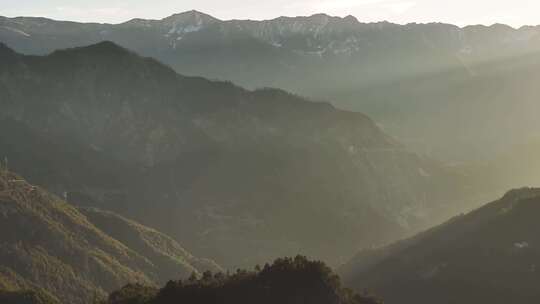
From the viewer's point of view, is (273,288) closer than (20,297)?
Yes

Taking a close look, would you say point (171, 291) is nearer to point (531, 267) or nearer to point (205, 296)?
point (205, 296)

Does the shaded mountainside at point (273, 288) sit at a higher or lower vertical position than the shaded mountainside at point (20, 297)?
higher

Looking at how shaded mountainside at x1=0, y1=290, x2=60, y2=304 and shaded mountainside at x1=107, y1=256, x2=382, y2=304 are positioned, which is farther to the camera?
shaded mountainside at x1=0, y1=290, x2=60, y2=304

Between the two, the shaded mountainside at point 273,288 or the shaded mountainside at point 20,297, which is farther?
the shaded mountainside at point 20,297

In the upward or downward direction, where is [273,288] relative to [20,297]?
upward

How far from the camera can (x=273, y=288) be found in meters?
118

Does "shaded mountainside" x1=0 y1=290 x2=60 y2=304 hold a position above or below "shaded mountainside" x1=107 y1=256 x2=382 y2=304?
below

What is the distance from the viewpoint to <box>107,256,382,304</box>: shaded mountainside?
118 m

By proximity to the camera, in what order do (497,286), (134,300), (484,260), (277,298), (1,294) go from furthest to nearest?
(484,260) → (497,286) → (1,294) → (134,300) → (277,298)

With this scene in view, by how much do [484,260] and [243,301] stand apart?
9722 centimetres

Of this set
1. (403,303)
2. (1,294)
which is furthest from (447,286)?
(1,294)

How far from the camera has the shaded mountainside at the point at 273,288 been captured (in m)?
118

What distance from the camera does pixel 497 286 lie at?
180 m

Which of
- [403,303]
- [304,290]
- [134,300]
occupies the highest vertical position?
[304,290]
